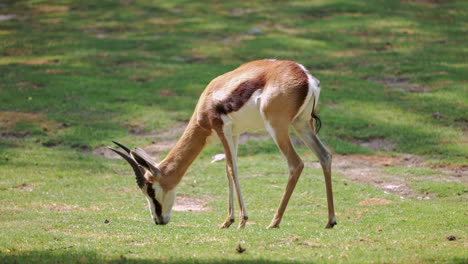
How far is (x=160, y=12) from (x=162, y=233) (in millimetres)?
24746

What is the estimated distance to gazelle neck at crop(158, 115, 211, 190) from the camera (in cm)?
920

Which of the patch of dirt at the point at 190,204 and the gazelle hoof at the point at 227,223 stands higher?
the gazelle hoof at the point at 227,223

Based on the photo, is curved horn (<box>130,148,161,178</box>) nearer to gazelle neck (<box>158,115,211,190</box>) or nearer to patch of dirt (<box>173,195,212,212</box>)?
gazelle neck (<box>158,115,211,190</box>)

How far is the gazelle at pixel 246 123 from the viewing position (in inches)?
331

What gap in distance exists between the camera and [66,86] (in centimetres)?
1994

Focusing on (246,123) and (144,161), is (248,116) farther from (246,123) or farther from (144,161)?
(144,161)

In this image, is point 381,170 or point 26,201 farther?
point 381,170

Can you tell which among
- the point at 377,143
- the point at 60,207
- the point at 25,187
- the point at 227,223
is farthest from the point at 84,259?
the point at 377,143

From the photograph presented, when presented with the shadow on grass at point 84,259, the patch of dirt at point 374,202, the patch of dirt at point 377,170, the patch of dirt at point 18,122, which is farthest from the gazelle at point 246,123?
the patch of dirt at point 18,122

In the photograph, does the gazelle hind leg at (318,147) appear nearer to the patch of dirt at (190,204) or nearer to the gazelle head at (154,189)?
the gazelle head at (154,189)

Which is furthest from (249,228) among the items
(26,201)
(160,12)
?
(160,12)

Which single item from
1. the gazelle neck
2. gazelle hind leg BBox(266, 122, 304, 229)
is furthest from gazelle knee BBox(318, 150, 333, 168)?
the gazelle neck

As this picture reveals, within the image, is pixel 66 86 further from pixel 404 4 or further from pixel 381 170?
pixel 404 4

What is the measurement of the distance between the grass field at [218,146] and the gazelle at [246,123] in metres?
0.54
